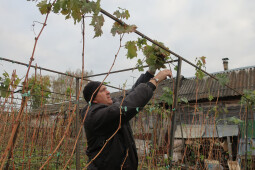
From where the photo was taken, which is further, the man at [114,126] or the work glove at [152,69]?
the work glove at [152,69]

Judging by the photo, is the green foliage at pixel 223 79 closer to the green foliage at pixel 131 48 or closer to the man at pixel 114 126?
the man at pixel 114 126

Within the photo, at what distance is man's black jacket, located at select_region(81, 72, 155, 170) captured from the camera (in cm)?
168

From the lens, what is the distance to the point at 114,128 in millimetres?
1841

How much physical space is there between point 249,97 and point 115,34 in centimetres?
415

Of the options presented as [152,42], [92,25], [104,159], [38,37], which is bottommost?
[104,159]

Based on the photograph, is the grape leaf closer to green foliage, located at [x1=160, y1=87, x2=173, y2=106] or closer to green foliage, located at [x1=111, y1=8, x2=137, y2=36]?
green foliage, located at [x1=111, y1=8, x2=137, y2=36]

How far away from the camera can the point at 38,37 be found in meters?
0.88

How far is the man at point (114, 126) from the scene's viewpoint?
1.68m

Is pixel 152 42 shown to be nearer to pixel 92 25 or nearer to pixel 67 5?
pixel 92 25

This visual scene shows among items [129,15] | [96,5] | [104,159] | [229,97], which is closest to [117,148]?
[104,159]

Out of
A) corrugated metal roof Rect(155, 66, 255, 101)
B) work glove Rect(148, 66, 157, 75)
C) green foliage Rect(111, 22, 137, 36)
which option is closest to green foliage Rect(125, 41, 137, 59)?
green foliage Rect(111, 22, 137, 36)

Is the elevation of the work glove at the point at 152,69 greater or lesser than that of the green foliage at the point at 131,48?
lesser

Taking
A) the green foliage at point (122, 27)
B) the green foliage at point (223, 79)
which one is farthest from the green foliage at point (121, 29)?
the green foliage at point (223, 79)

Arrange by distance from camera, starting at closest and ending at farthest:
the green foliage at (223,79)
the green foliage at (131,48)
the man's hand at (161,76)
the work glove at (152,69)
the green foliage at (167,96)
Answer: the green foliage at (131,48), the man's hand at (161,76), the work glove at (152,69), the green foliage at (167,96), the green foliage at (223,79)
